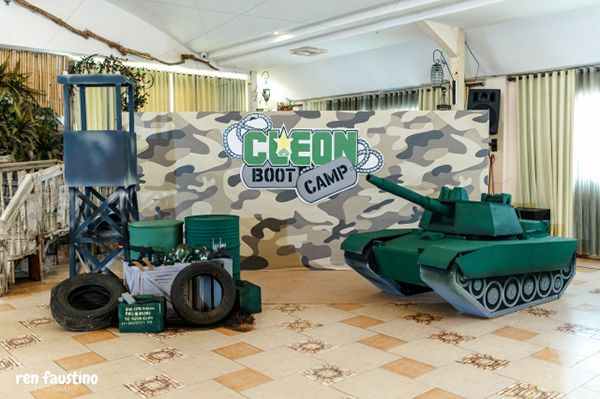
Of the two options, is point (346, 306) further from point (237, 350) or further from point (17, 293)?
point (17, 293)

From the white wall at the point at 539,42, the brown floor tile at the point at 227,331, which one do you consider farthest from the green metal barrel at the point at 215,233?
the white wall at the point at 539,42

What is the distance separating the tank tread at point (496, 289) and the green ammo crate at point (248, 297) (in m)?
1.33

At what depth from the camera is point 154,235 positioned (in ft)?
16.6

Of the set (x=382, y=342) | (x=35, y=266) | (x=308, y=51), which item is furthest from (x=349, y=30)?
(x=382, y=342)

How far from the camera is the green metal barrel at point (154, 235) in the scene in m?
5.05

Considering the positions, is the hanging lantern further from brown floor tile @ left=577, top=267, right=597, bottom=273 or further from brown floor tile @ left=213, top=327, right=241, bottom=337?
brown floor tile @ left=213, top=327, right=241, bottom=337

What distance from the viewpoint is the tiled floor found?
3.25 metres

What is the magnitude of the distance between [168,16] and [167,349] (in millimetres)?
6260

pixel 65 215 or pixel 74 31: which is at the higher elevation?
pixel 74 31

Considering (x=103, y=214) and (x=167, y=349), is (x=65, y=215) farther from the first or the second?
(x=167, y=349)

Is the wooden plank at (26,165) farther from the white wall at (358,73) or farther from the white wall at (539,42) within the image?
the white wall at (539,42)

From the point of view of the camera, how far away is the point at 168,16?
8.85 metres

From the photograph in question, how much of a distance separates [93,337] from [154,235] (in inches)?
43.8

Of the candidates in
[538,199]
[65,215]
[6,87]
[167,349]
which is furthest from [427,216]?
[6,87]
